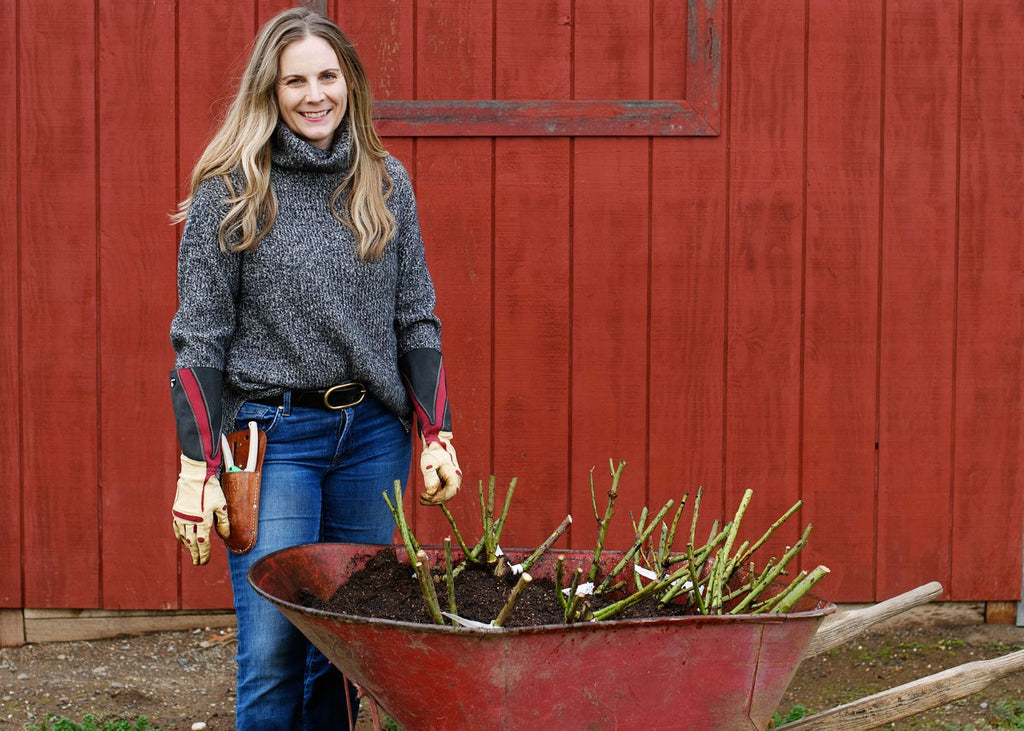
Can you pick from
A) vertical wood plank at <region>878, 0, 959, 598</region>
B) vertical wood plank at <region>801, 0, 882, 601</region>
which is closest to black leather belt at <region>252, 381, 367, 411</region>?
vertical wood plank at <region>801, 0, 882, 601</region>

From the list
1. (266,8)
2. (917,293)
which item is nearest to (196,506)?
(266,8)

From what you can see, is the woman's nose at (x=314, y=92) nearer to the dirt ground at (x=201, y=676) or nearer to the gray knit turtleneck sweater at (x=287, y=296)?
the gray knit turtleneck sweater at (x=287, y=296)

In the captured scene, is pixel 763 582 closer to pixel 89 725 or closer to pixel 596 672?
pixel 596 672

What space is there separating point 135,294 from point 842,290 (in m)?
2.30

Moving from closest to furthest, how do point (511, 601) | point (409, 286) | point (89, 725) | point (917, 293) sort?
point (511, 601), point (409, 286), point (89, 725), point (917, 293)

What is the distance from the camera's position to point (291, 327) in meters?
2.28

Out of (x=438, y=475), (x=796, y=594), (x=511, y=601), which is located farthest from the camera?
(x=438, y=475)

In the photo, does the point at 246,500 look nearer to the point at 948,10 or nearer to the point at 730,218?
the point at 730,218

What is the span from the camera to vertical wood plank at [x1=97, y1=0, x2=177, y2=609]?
3.55 meters

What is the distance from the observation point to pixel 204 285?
2217 mm

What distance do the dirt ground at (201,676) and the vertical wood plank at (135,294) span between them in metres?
0.19

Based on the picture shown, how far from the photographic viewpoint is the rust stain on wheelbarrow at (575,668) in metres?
1.80

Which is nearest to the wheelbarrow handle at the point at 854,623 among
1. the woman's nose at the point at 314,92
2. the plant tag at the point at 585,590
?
the plant tag at the point at 585,590

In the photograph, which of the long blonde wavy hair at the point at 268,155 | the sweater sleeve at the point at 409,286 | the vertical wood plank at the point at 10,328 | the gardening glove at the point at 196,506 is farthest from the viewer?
the vertical wood plank at the point at 10,328
